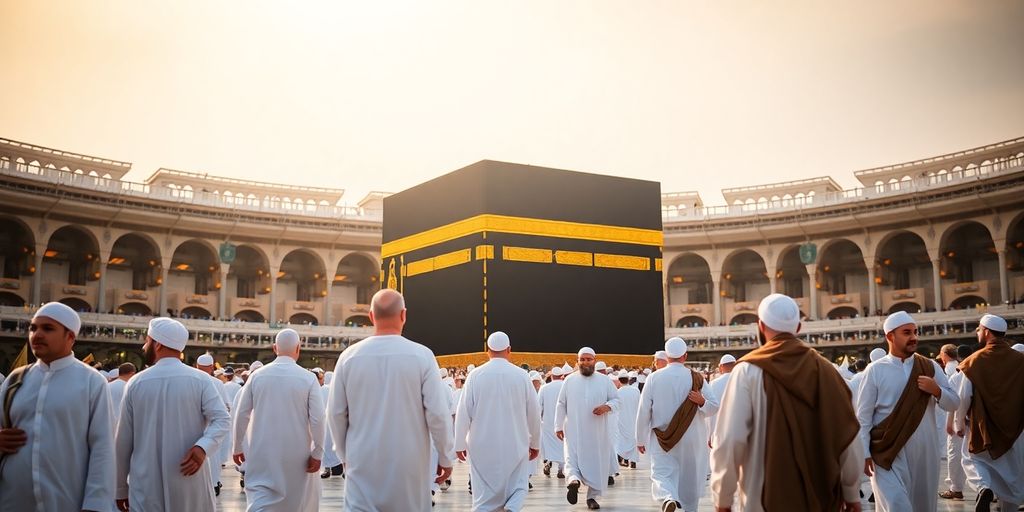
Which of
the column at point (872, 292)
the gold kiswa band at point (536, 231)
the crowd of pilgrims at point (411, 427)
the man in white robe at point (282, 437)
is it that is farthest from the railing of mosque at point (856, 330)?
the man in white robe at point (282, 437)

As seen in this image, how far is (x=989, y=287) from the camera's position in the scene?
34.2m

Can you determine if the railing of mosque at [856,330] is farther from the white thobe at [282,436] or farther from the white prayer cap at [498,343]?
the white thobe at [282,436]

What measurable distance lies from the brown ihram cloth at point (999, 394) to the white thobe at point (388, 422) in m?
3.77

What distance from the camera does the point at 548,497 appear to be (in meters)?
8.05

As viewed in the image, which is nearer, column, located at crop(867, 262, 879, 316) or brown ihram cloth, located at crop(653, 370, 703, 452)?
brown ihram cloth, located at crop(653, 370, 703, 452)

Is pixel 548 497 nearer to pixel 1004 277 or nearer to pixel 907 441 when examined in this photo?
pixel 907 441

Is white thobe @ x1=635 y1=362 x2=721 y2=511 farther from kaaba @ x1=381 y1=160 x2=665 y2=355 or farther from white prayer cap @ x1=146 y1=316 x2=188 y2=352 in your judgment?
kaaba @ x1=381 y1=160 x2=665 y2=355

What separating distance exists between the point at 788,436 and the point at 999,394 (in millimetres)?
3343

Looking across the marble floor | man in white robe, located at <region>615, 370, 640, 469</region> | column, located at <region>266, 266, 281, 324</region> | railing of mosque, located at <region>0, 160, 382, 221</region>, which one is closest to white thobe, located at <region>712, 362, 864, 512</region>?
the marble floor

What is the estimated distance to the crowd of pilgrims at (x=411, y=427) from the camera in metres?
3.15

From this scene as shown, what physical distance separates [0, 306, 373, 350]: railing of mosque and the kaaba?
12.1 m

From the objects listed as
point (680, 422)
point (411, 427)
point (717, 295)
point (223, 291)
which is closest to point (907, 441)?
point (680, 422)

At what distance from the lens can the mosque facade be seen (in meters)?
31.7

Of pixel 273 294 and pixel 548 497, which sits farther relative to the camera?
pixel 273 294
